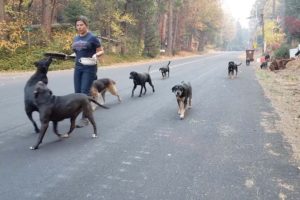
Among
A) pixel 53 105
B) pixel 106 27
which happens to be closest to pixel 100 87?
pixel 53 105

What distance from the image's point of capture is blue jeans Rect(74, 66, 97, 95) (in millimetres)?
8344

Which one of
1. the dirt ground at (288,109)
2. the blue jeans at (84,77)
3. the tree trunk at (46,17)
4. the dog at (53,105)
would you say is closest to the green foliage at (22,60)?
the tree trunk at (46,17)

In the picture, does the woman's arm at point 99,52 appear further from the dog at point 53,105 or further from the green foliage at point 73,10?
the green foliage at point 73,10

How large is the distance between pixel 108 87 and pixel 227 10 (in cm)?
12690

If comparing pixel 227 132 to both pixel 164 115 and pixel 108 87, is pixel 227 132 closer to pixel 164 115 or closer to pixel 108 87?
pixel 164 115

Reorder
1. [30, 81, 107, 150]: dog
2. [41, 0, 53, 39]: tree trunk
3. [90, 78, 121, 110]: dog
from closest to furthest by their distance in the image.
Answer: [30, 81, 107, 150]: dog
[90, 78, 121, 110]: dog
[41, 0, 53, 39]: tree trunk

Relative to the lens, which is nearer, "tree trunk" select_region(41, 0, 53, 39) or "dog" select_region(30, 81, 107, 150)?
"dog" select_region(30, 81, 107, 150)

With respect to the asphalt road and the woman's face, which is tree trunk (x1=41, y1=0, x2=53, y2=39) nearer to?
the asphalt road

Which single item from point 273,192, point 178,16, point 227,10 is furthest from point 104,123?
point 227,10

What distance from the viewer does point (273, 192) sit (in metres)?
4.59

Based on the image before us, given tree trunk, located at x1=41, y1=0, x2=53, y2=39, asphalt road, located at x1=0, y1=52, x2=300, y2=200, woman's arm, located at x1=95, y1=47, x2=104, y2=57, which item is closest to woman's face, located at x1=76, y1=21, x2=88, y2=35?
woman's arm, located at x1=95, y1=47, x2=104, y2=57

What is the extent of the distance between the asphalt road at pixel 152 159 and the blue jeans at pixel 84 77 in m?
0.80

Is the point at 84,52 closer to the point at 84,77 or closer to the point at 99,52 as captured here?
the point at 99,52

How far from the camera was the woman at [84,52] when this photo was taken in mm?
7903
